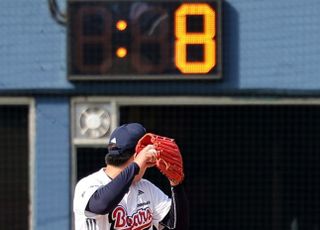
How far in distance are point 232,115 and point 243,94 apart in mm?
568

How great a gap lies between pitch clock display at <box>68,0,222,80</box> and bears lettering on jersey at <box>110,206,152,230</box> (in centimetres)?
342

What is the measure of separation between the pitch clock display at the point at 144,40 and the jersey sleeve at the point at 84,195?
3541mm

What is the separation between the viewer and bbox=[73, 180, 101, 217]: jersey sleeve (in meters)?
3.74

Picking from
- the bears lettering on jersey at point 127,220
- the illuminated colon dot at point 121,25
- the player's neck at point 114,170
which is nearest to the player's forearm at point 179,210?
the bears lettering on jersey at point 127,220

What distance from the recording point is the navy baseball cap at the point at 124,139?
12.4 ft

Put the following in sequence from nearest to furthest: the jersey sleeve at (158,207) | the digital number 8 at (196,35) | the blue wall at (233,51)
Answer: the jersey sleeve at (158,207)
the digital number 8 at (196,35)
the blue wall at (233,51)

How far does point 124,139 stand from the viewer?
149 inches

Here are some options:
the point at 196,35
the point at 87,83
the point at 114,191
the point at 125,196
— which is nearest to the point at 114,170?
the point at 125,196

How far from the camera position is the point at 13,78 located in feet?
24.6

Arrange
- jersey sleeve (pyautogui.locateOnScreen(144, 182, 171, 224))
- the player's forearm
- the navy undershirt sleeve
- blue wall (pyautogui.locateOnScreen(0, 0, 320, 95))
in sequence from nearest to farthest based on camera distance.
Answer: the navy undershirt sleeve, the player's forearm, jersey sleeve (pyautogui.locateOnScreen(144, 182, 171, 224)), blue wall (pyautogui.locateOnScreen(0, 0, 320, 95))

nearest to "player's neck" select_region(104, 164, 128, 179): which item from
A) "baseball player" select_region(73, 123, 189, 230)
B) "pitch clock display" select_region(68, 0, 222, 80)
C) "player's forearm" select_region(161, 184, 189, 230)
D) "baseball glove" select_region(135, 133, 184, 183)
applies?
"baseball player" select_region(73, 123, 189, 230)

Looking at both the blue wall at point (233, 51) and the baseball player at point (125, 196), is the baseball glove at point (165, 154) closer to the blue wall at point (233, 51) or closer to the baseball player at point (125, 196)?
the baseball player at point (125, 196)

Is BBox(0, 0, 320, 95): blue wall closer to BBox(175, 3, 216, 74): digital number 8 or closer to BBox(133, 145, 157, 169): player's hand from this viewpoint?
BBox(175, 3, 216, 74): digital number 8

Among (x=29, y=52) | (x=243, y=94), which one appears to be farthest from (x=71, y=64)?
(x=243, y=94)
